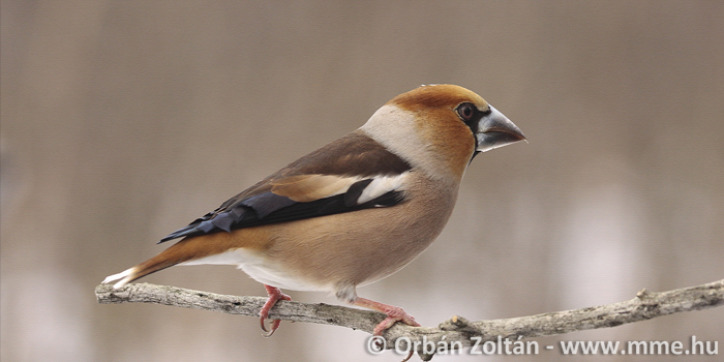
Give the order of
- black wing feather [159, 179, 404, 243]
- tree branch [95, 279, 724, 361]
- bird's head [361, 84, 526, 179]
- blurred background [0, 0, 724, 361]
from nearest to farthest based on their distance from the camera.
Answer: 1. tree branch [95, 279, 724, 361]
2. black wing feather [159, 179, 404, 243]
3. bird's head [361, 84, 526, 179]
4. blurred background [0, 0, 724, 361]

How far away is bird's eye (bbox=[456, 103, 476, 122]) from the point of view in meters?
1.16

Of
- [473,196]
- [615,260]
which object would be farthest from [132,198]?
[615,260]

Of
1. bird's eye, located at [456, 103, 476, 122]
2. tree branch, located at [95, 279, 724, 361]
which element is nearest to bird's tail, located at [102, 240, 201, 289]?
tree branch, located at [95, 279, 724, 361]

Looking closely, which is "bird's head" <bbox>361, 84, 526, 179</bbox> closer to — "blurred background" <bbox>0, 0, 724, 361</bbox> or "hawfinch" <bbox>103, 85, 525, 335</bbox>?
"hawfinch" <bbox>103, 85, 525, 335</bbox>

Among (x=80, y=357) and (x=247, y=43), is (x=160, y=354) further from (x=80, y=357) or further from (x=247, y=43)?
(x=247, y=43)

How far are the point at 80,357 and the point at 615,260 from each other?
Answer: 1.71m

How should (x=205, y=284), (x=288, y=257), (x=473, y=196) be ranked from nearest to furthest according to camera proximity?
(x=288, y=257), (x=205, y=284), (x=473, y=196)

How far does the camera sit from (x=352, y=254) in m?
1.10

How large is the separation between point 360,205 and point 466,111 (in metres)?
0.24

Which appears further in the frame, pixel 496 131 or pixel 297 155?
pixel 297 155

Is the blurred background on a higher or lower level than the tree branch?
higher

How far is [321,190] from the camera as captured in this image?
111 centimetres

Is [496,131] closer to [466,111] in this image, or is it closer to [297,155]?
[466,111]

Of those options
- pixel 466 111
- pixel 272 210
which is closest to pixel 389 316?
pixel 272 210
